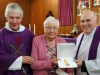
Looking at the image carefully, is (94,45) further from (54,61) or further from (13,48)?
(13,48)

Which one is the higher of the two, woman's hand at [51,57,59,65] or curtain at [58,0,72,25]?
curtain at [58,0,72,25]

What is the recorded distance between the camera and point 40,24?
7945 mm

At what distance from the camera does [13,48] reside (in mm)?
1838

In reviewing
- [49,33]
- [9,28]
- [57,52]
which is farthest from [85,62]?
[9,28]

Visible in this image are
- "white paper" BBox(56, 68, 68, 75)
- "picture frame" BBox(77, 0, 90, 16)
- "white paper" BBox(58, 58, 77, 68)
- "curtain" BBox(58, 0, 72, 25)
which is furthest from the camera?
"curtain" BBox(58, 0, 72, 25)

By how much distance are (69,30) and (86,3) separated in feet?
4.29

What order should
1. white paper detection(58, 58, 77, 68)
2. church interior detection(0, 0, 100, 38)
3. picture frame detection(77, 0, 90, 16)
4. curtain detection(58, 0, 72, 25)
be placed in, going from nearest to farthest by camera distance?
white paper detection(58, 58, 77, 68), picture frame detection(77, 0, 90, 16), church interior detection(0, 0, 100, 38), curtain detection(58, 0, 72, 25)

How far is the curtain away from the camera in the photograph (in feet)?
21.0

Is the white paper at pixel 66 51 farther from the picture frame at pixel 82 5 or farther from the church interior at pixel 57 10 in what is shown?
the picture frame at pixel 82 5

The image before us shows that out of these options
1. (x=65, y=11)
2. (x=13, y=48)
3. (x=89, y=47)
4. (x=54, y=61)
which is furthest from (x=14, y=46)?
(x=65, y=11)

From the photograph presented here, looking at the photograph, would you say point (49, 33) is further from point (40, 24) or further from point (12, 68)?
point (40, 24)

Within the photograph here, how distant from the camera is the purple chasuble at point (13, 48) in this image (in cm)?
178

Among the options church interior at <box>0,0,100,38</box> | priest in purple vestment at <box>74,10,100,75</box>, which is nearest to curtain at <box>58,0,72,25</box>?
church interior at <box>0,0,100,38</box>

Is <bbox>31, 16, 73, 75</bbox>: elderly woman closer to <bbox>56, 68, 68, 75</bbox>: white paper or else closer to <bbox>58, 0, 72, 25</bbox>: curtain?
<bbox>56, 68, 68, 75</bbox>: white paper
